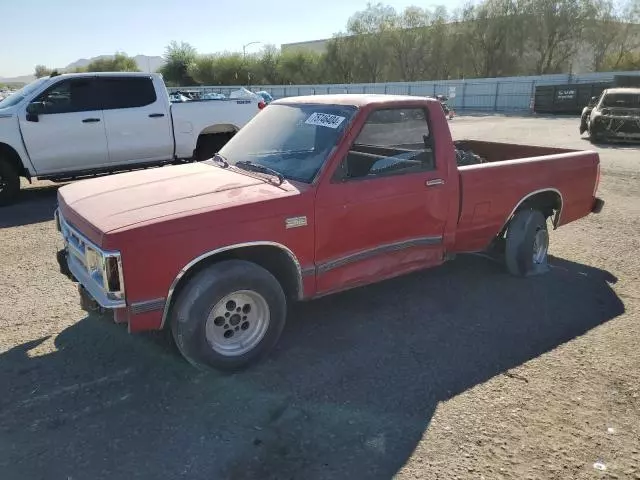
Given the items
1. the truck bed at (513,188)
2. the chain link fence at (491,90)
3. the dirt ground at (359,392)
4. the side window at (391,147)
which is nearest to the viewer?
the dirt ground at (359,392)

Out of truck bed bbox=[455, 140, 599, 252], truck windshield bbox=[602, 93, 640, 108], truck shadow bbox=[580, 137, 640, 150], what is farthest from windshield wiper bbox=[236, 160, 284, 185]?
truck windshield bbox=[602, 93, 640, 108]

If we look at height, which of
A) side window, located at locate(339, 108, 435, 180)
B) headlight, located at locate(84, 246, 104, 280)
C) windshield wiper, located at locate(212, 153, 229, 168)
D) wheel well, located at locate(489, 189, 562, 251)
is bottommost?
wheel well, located at locate(489, 189, 562, 251)

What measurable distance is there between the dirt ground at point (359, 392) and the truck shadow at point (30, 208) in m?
2.65

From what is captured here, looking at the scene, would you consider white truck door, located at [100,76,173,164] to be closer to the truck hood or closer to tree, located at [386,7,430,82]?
the truck hood

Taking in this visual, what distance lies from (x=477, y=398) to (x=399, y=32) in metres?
56.2

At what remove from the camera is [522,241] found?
5.03 metres

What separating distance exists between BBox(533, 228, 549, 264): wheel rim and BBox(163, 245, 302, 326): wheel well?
275 centimetres

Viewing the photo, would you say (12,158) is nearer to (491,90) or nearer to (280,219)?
(280,219)

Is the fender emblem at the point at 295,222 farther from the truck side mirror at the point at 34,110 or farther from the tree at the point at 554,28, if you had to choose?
the tree at the point at 554,28

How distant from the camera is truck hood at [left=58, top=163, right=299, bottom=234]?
3197mm

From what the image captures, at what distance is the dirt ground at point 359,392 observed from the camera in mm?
2711

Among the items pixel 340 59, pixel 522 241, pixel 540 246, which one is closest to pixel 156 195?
pixel 522 241

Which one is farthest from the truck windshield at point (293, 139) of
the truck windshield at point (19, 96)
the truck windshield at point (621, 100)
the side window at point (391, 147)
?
the truck windshield at point (621, 100)

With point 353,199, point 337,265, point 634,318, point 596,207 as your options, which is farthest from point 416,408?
point 596,207
